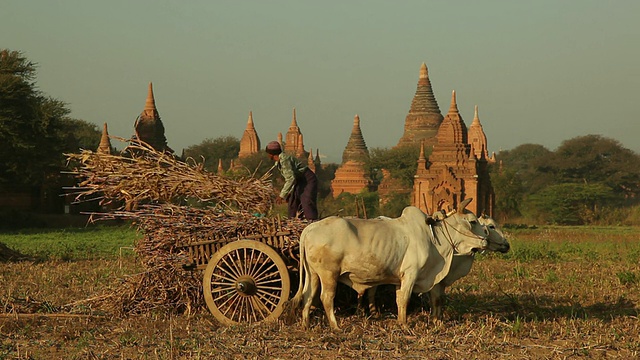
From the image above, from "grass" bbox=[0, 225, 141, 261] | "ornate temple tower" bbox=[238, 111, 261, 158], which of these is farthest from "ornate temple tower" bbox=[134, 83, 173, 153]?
"ornate temple tower" bbox=[238, 111, 261, 158]

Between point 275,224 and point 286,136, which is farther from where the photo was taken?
point 286,136

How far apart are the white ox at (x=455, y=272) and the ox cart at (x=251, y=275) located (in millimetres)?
748

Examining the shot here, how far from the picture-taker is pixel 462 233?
7.23 metres

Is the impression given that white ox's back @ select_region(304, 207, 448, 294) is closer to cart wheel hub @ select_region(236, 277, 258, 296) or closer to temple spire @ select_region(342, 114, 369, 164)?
cart wheel hub @ select_region(236, 277, 258, 296)

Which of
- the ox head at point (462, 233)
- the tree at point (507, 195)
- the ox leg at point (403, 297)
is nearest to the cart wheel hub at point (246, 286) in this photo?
the ox leg at point (403, 297)

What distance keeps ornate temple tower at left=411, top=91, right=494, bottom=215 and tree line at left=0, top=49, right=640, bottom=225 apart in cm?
306

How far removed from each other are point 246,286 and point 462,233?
5.50 feet

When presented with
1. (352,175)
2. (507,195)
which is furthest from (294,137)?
(507,195)

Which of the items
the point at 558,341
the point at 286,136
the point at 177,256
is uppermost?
the point at 286,136

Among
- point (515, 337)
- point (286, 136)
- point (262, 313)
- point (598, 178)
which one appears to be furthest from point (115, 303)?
point (286, 136)

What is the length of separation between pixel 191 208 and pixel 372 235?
1513 mm

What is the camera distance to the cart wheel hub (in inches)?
274

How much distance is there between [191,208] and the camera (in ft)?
24.4

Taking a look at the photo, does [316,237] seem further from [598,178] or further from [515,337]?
[598,178]
